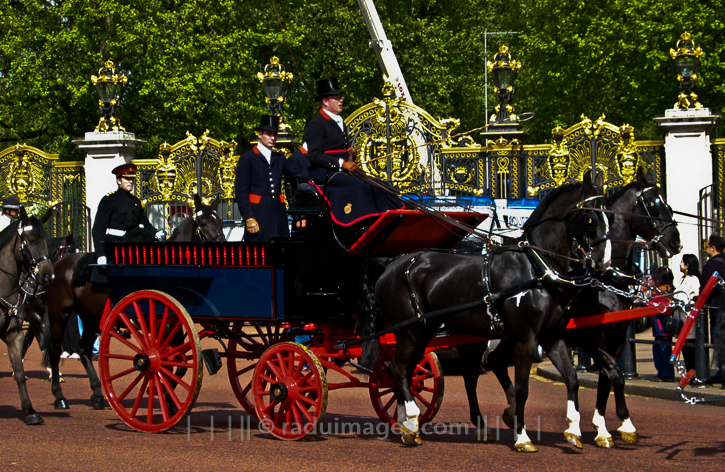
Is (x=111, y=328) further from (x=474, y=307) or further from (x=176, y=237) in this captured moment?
(x=474, y=307)

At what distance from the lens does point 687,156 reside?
16219 millimetres

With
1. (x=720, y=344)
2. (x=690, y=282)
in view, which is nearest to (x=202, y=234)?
(x=720, y=344)

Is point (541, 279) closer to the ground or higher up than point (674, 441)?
higher up

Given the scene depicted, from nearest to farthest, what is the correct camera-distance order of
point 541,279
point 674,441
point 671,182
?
point 541,279 < point 674,441 < point 671,182

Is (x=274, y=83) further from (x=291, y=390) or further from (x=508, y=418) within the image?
(x=508, y=418)

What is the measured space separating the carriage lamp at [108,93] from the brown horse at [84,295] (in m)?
9.15

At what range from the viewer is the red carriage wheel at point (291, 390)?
738 cm

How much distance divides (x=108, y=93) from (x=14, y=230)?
10.3m

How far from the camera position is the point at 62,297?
33.1ft

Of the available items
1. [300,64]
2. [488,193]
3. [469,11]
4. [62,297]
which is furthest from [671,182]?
[469,11]

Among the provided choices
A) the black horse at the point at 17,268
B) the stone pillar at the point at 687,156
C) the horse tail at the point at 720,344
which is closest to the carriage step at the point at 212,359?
the black horse at the point at 17,268

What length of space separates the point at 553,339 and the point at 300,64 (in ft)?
82.9

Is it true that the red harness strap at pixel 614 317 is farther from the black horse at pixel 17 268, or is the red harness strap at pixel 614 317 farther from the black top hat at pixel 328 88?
the black horse at pixel 17 268

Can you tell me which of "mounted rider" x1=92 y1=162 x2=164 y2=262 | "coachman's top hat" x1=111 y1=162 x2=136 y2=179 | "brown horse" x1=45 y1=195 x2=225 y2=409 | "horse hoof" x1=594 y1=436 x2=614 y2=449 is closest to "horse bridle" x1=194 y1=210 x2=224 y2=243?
"brown horse" x1=45 y1=195 x2=225 y2=409
